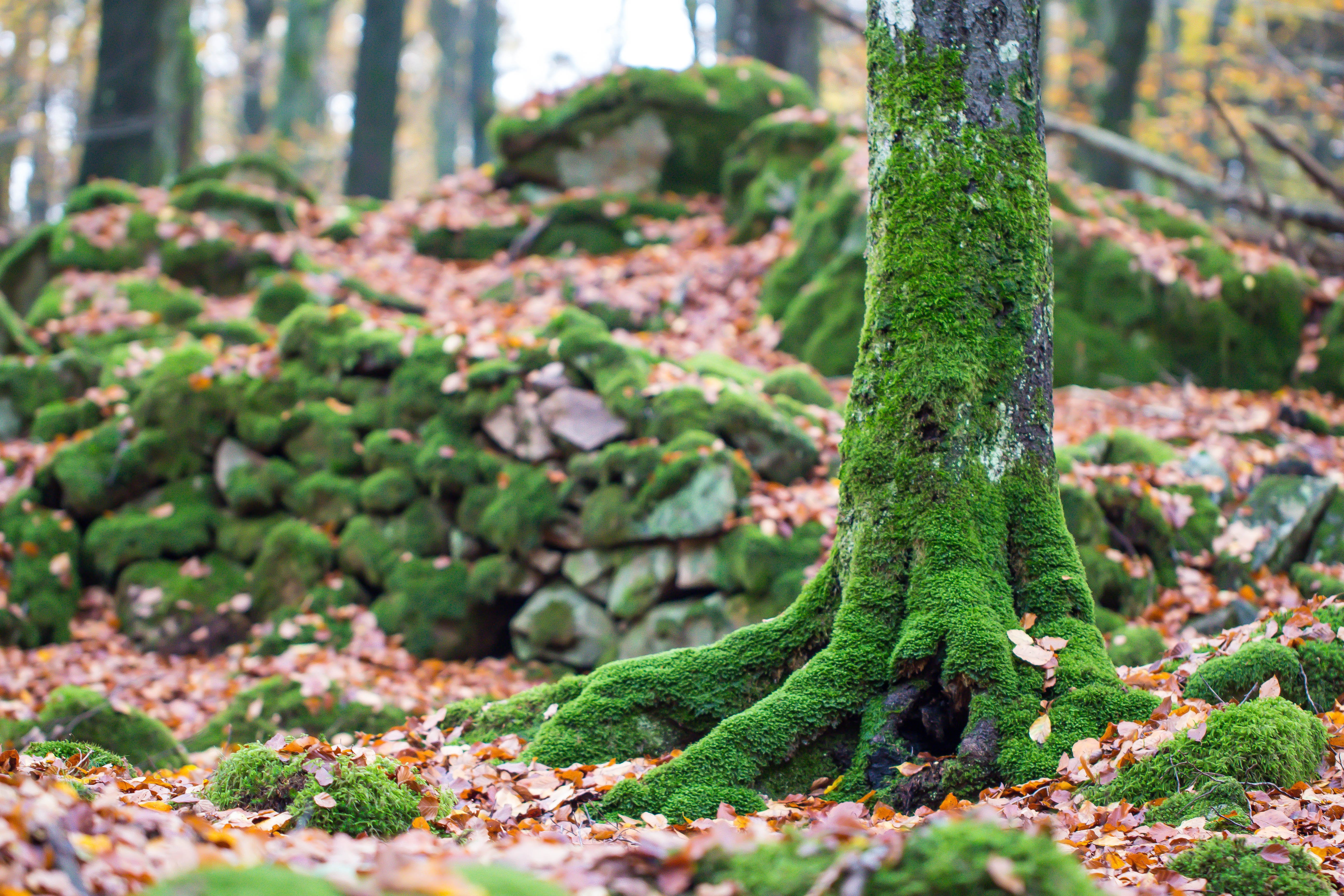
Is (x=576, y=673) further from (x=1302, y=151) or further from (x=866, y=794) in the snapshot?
(x=1302, y=151)

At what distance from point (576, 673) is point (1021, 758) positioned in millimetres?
4185

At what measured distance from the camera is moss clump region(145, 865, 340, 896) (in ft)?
5.94

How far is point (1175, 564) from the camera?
6.78 meters

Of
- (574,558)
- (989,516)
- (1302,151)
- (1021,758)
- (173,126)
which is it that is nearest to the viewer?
(1021,758)

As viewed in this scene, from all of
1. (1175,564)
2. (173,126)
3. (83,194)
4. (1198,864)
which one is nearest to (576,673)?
(1175,564)

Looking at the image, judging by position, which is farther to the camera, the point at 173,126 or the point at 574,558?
the point at 173,126

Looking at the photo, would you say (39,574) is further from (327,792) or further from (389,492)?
(327,792)

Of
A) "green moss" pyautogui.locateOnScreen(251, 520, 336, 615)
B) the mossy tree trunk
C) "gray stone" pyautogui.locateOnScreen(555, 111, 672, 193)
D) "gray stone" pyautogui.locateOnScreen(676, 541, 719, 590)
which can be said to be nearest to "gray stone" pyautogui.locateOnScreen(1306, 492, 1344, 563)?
the mossy tree trunk

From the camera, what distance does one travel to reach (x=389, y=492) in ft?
26.2

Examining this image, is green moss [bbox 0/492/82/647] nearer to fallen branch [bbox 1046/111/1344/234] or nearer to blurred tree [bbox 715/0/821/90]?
fallen branch [bbox 1046/111/1344/234]

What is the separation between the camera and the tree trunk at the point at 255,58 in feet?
78.6

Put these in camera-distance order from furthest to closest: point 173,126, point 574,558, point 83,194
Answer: point 173,126, point 83,194, point 574,558

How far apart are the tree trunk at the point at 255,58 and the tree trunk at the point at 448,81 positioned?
17.6ft

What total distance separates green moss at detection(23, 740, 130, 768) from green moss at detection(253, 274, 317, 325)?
22.6 feet
